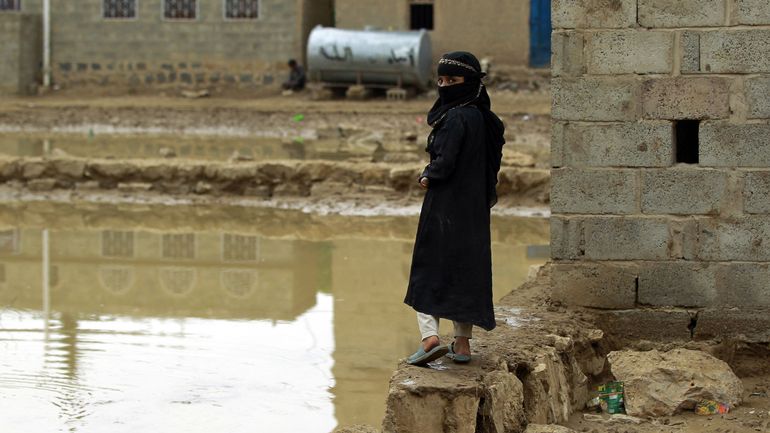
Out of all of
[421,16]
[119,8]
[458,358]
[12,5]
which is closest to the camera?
[458,358]

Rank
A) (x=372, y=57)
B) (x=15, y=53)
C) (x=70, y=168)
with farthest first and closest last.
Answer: (x=15, y=53), (x=372, y=57), (x=70, y=168)

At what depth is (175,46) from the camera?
2780 centimetres

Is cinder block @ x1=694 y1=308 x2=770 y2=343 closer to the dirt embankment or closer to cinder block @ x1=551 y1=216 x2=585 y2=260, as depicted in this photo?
the dirt embankment

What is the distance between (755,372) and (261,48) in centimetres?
2129

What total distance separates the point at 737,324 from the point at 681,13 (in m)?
1.75

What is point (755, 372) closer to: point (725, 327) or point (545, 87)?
point (725, 327)

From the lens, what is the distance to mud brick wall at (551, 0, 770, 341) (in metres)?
6.92

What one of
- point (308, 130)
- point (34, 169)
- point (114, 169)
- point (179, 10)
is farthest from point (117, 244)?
point (179, 10)

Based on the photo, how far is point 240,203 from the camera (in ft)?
47.7

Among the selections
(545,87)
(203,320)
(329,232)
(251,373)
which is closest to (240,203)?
(329,232)

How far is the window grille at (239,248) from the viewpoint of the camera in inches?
456

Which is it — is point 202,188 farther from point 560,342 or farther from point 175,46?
point 175,46

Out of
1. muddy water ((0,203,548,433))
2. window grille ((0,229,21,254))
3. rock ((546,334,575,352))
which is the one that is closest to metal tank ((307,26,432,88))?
muddy water ((0,203,548,433))

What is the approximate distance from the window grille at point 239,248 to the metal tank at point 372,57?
1268 cm
